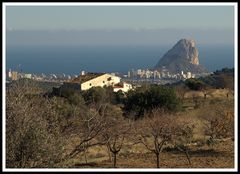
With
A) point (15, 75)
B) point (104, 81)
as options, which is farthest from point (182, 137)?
point (104, 81)

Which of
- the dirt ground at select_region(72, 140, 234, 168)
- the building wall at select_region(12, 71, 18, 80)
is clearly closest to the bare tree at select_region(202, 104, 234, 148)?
the dirt ground at select_region(72, 140, 234, 168)

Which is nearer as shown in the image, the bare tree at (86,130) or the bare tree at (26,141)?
the bare tree at (26,141)

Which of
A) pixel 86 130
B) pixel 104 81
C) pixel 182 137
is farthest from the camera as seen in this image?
pixel 104 81

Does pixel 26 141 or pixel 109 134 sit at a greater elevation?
pixel 26 141

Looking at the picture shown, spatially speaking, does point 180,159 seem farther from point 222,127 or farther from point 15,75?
point 15,75

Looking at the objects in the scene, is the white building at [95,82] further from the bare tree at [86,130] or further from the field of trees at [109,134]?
the bare tree at [86,130]

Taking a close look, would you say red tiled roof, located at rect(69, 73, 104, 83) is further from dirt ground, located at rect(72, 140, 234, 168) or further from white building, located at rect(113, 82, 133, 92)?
dirt ground, located at rect(72, 140, 234, 168)

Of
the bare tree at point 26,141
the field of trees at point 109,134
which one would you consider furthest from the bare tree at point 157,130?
the bare tree at point 26,141
